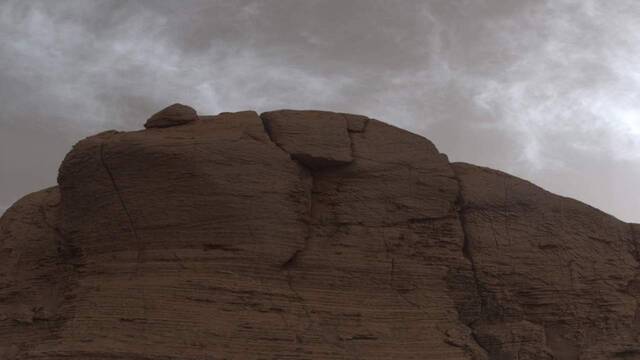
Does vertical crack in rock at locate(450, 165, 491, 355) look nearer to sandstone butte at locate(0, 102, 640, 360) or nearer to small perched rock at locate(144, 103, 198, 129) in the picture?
sandstone butte at locate(0, 102, 640, 360)

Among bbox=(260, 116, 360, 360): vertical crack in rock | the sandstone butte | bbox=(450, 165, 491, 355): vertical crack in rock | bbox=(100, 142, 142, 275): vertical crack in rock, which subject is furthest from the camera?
bbox=(450, 165, 491, 355): vertical crack in rock

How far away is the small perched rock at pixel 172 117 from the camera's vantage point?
14602 millimetres

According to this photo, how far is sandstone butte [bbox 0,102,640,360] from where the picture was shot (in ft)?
40.1

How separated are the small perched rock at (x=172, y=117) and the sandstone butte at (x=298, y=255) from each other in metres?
0.05

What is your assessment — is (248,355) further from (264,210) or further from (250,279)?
(264,210)

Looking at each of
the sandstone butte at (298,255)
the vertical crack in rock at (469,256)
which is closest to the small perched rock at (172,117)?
the sandstone butte at (298,255)

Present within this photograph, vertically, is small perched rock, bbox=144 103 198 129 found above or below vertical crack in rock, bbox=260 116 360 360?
above

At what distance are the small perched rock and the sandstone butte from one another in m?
0.05

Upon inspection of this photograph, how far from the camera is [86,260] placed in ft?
43.4

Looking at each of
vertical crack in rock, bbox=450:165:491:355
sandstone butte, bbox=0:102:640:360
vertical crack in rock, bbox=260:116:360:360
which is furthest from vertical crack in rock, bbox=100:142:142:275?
vertical crack in rock, bbox=450:165:491:355

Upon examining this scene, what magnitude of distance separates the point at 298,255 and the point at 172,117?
3.72 meters

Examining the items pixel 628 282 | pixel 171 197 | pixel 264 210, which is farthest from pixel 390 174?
pixel 628 282

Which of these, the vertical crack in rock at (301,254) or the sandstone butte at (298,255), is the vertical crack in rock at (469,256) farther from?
the vertical crack in rock at (301,254)

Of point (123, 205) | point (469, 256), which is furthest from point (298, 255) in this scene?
point (469, 256)
